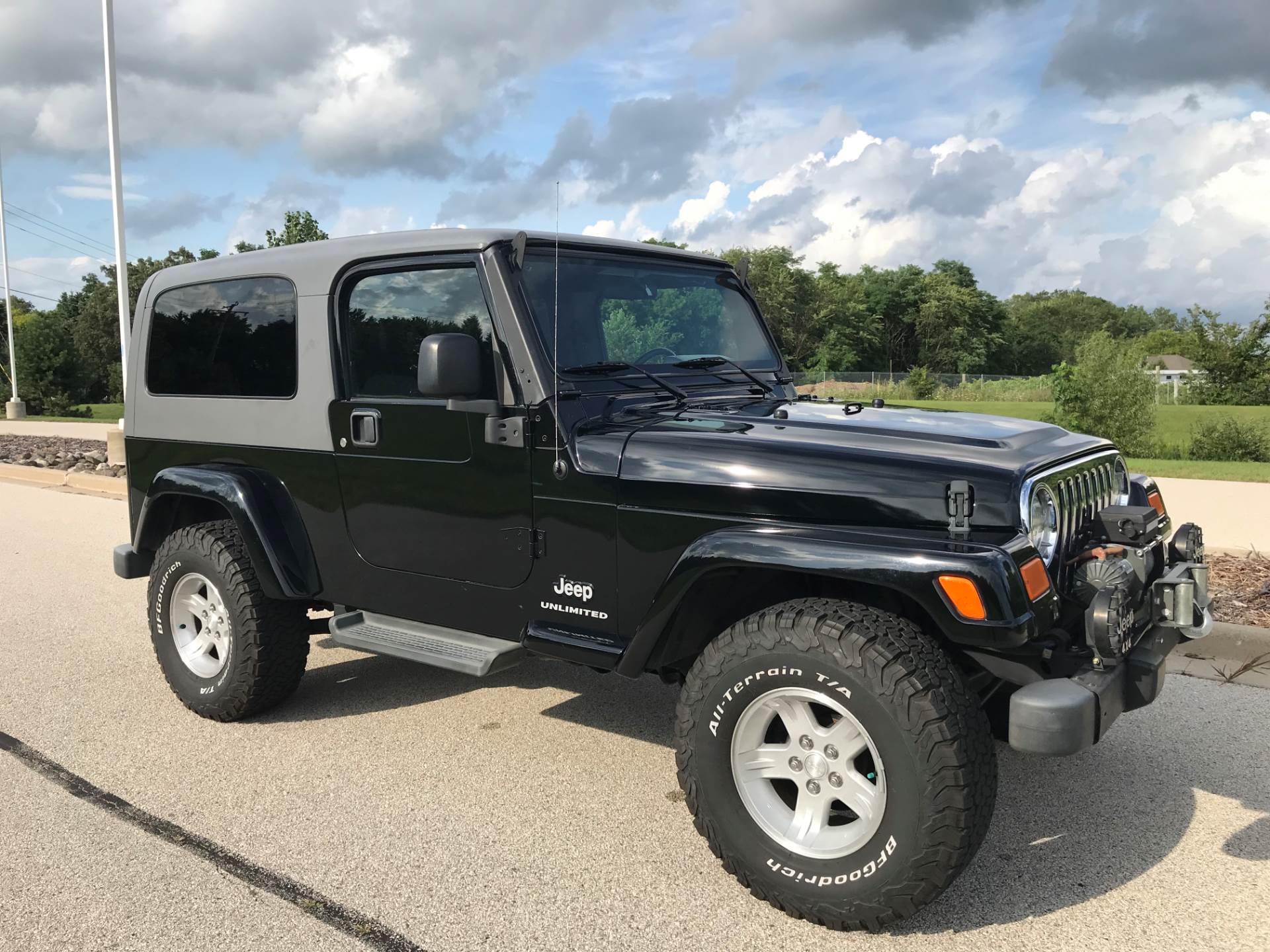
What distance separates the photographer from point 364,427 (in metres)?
4.00

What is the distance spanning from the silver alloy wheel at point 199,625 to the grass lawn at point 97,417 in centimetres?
2575

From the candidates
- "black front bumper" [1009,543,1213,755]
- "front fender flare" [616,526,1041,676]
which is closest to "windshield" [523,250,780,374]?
"front fender flare" [616,526,1041,676]

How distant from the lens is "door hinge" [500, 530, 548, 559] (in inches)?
141

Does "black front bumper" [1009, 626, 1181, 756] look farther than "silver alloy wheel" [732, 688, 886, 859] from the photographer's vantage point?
No

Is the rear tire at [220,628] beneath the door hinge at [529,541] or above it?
beneath

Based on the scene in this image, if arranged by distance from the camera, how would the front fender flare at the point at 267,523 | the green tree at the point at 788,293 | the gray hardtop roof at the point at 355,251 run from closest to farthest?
the gray hardtop roof at the point at 355,251, the front fender flare at the point at 267,523, the green tree at the point at 788,293

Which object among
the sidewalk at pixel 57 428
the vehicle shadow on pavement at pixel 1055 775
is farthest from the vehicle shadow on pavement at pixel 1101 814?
the sidewalk at pixel 57 428

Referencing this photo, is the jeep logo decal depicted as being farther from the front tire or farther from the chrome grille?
the chrome grille

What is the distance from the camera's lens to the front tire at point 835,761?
2740 millimetres

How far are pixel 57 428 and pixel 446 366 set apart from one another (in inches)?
1059

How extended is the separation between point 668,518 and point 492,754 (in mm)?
1581

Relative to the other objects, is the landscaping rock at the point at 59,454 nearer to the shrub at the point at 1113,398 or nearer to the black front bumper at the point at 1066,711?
the black front bumper at the point at 1066,711

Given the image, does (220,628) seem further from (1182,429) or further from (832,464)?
(1182,429)

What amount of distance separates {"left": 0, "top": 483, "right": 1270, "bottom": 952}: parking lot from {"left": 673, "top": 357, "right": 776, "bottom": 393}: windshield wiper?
160cm
